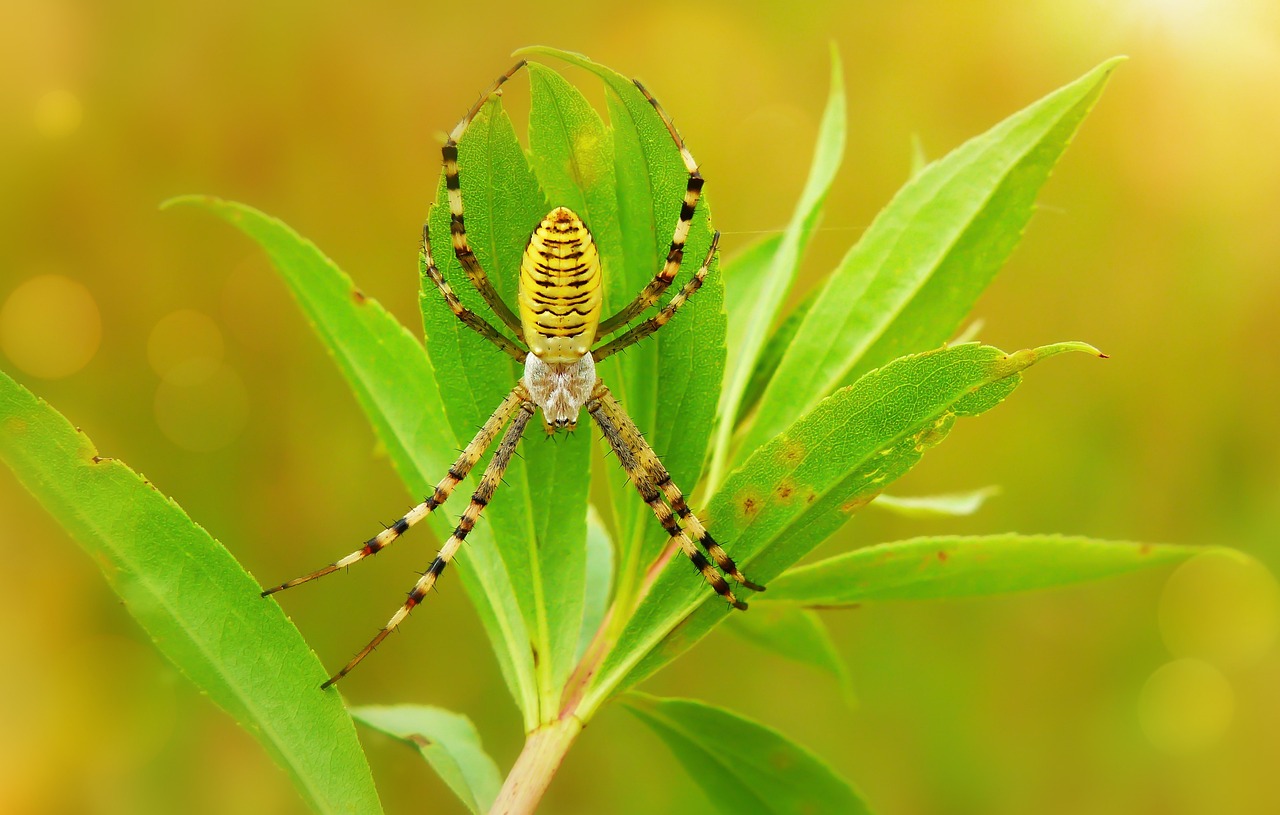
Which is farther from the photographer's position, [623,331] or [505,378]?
[623,331]

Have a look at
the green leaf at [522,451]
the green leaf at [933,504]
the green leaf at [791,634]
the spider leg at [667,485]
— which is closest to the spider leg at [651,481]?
the spider leg at [667,485]

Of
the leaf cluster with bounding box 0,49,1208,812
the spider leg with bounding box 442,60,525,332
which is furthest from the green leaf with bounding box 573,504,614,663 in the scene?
the spider leg with bounding box 442,60,525,332

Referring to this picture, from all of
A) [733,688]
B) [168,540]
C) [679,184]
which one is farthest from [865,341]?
[733,688]

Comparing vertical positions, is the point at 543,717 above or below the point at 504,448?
below

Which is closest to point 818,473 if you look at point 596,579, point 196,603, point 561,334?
point 561,334

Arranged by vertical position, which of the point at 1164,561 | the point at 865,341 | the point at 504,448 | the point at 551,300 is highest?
the point at 551,300

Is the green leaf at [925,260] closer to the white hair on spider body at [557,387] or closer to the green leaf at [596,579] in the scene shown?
the white hair on spider body at [557,387]

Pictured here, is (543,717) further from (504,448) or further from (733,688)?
(733,688)
